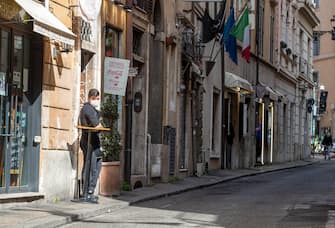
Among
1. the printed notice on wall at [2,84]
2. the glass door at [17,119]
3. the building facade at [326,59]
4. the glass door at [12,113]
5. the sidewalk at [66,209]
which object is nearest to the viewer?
the sidewalk at [66,209]

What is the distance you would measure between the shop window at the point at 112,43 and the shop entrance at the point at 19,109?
3.16 meters

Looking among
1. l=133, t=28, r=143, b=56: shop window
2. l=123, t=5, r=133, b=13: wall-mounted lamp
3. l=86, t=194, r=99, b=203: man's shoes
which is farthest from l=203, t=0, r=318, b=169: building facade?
l=86, t=194, r=99, b=203: man's shoes

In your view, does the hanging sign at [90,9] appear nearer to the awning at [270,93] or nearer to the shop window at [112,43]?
the shop window at [112,43]

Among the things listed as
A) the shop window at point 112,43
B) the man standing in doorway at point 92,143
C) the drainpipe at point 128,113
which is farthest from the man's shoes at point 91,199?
the shop window at point 112,43

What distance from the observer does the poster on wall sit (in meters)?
15.6

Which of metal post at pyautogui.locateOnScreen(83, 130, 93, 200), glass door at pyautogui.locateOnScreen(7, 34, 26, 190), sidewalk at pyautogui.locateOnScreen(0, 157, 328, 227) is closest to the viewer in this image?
sidewalk at pyautogui.locateOnScreen(0, 157, 328, 227)

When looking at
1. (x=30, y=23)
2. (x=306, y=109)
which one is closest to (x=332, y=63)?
(x=306, y=109)

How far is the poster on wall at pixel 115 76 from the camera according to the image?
15617 millimetres

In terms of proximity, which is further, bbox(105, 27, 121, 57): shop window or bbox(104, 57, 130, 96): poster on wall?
bbox(105, 27, 121, 57): shop window

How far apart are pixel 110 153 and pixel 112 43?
114 inches

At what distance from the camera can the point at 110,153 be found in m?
15.3

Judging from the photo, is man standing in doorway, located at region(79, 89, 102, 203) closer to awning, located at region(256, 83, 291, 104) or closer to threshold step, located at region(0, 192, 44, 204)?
threshold step, located at region(0, 192, 44, 204)

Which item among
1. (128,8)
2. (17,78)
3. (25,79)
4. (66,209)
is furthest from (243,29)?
(66,209)

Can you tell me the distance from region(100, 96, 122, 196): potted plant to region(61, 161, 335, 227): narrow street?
807 mm
